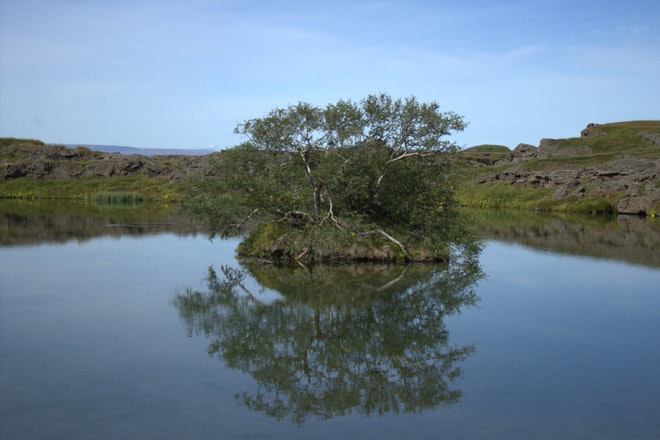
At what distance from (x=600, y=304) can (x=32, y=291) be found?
821 inches

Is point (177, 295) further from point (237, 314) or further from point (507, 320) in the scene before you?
point (507, 320)

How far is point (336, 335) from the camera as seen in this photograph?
1770 centimetres

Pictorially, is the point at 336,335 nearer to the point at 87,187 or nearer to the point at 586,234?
the point at 586,234

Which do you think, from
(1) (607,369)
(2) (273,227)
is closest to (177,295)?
(2) (273,227)

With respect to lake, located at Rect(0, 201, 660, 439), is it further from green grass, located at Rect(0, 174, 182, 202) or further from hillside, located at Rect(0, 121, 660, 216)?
green grass, located at Rect(0, 174, 182, 202)

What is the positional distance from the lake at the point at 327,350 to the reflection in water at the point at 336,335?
0.07 meters

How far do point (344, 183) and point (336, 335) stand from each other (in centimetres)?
1493

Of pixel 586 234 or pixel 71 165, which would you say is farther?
pixel 71 165

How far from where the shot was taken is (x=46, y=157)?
126562 millimetres

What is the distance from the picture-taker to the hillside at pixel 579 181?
240ft

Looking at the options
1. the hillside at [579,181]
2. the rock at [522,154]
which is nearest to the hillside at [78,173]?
the hillside at [579,181]

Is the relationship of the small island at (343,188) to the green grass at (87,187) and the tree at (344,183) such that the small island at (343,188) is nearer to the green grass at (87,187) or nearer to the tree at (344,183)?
the tree at (344,183)

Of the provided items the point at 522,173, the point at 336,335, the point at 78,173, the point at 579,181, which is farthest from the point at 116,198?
the point at 336,335

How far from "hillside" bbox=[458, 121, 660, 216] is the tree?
3125 centimetres
